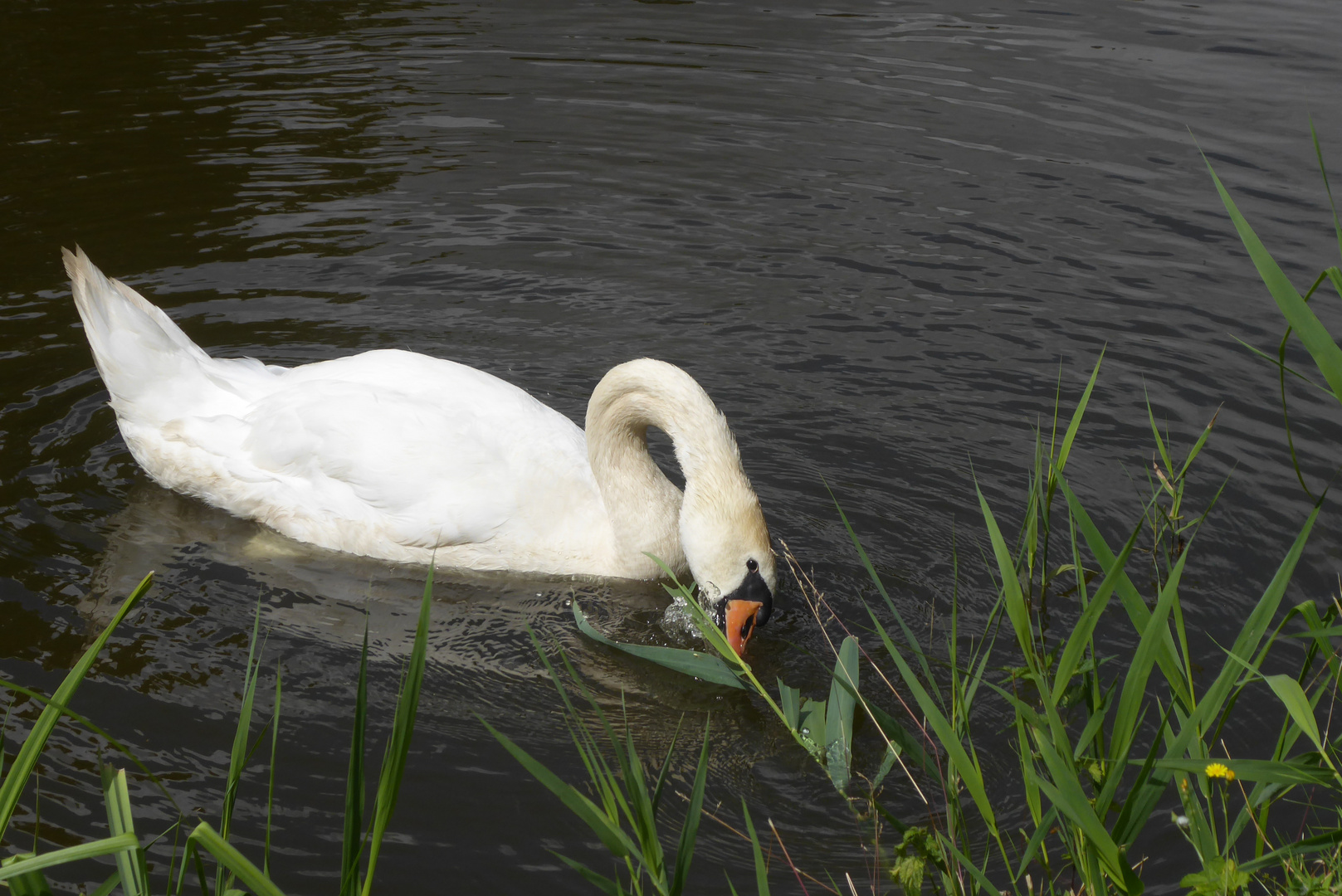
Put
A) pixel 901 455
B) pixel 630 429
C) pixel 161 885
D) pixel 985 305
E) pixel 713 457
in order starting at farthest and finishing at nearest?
pixel 985 305 < pixel 901 455 < pixel 630 429 < pixel 713 457 < pixel 161 885

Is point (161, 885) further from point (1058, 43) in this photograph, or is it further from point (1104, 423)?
point (1058, 43)

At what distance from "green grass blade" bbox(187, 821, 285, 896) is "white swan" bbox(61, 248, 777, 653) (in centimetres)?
258

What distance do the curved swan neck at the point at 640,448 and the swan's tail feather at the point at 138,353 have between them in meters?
1.75

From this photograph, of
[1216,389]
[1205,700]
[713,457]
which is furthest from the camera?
[1216,389]

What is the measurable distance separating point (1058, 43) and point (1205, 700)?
30.6 ft

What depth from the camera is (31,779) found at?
3.45 m

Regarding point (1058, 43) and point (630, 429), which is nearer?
point (630, 429)

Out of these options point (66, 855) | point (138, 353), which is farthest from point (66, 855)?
point (138, 353)

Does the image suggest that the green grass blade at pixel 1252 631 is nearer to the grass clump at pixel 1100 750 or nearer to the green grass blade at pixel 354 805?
the grass clump at pixel 1100 750

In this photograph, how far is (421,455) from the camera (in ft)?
15.1

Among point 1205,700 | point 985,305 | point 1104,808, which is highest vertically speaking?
point 1205,700

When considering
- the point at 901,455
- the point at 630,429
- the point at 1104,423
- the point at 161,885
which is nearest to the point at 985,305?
the point at 1104,423

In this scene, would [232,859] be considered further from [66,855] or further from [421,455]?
[421,455]

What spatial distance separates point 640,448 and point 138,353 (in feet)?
6.96
